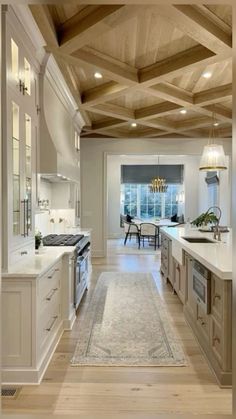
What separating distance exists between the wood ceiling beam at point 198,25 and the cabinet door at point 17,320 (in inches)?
101

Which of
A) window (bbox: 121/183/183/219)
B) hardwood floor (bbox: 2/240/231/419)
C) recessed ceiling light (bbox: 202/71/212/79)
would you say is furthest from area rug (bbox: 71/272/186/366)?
window (bbox: 121/183/183/219)

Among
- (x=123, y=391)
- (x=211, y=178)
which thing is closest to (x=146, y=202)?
(x=211, y=178)

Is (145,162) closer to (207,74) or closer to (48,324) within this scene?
(207,74)

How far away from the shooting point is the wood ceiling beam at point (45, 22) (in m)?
2.92

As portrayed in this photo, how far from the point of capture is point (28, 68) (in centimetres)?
337

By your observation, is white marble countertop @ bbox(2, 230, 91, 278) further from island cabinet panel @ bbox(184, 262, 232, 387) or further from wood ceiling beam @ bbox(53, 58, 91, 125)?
wood ceiling beam @ bbox(53, 58, 91, 125)

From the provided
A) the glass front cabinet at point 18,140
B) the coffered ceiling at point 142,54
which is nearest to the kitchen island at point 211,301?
the glass front cabinet at point 18,140

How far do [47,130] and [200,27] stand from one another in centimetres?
196

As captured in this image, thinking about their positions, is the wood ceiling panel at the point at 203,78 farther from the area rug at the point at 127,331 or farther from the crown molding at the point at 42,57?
the area rug at the point at 127,331

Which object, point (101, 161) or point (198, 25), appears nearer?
point (198, 25)

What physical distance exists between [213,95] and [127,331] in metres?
4.04

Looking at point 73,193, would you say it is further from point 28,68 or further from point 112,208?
point 112,208

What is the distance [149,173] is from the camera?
543 inches

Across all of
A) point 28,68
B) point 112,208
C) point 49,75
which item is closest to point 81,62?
point 49,75
